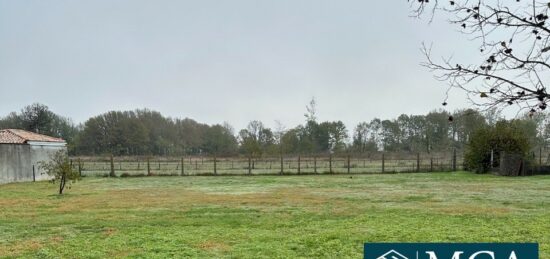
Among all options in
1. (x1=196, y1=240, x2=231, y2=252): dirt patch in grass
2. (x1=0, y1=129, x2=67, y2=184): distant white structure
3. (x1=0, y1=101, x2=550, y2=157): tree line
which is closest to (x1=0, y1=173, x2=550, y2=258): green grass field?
(x1=196, y1=240, x2=231, y2=252): dirt patch in grass

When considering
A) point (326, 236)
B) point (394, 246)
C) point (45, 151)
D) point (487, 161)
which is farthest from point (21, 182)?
point (394, 246)

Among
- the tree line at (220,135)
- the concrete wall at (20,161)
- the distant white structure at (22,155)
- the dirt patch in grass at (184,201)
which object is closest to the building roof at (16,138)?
the distant white structure at (22,155)

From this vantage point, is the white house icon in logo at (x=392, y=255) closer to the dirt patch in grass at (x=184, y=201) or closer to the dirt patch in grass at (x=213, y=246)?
the dirt patch in grass at (x=213, y=246)

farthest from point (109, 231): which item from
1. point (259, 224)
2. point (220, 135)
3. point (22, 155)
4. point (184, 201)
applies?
point (220, 135)

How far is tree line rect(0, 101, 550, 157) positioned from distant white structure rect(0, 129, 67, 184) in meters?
17.4

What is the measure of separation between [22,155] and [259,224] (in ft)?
66.0

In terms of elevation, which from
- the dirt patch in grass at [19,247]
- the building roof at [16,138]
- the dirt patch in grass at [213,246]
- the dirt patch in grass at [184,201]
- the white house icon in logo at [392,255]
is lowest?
the dirt patch in grass at [184,201]

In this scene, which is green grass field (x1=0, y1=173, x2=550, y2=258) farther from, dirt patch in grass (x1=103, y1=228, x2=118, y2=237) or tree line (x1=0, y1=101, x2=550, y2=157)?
tree line (x1=0, y1=101, x2=550, y2=157)

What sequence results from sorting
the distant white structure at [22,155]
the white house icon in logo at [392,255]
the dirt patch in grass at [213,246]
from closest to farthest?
the white house icon in logo at [392,255], the dirt patch in grass at [213,246], the distant white structure at [22,155]

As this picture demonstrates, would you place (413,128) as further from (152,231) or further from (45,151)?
(152,231)

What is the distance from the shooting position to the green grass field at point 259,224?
20.0 feet

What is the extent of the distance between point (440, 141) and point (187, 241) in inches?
1790

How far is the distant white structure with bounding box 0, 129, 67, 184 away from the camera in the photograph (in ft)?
72.8

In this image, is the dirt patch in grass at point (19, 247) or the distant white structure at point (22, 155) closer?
the dirt patch in grass at point (19, 247)
